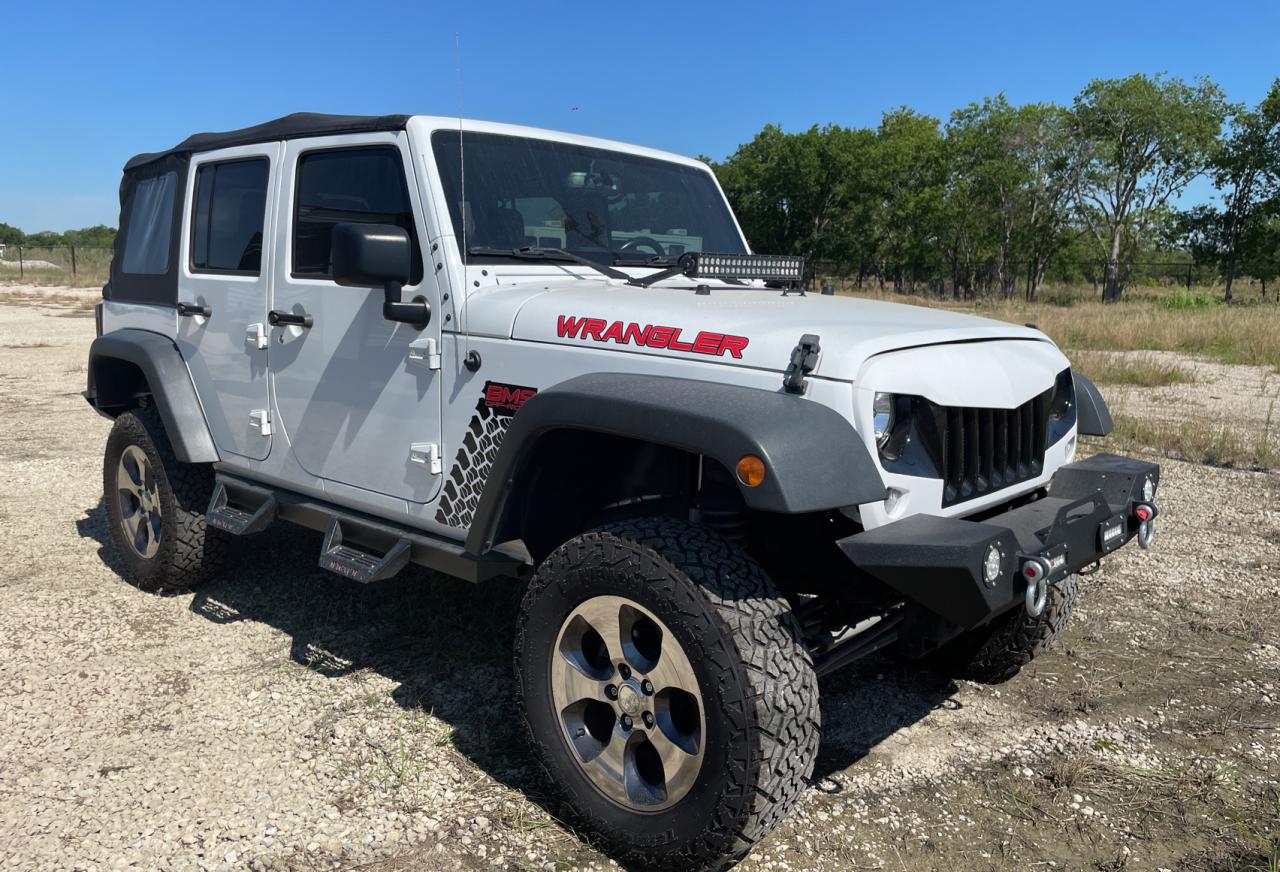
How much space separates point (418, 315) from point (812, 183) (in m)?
51.7

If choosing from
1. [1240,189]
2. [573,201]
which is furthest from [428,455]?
[1240,189]

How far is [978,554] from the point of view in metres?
2.25

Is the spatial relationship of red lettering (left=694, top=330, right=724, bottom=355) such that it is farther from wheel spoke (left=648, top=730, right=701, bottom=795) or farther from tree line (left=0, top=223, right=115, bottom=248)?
tree line (left=0, top=223, right=115, bottom=248)

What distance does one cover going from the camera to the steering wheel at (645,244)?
146 inches

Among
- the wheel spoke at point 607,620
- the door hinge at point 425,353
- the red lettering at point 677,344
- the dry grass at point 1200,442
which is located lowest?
the dry grass at point 1200,442

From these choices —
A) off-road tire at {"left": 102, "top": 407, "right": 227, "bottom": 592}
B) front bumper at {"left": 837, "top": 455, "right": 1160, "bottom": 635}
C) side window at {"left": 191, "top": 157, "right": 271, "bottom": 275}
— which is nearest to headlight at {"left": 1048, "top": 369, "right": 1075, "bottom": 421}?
front bumper at {"left": 837, "top": 455, "right": 1160, "bottom": 635}

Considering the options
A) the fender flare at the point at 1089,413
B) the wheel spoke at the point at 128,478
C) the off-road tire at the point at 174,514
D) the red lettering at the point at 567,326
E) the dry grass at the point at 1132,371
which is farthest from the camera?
the dry grass at the point at 1132,371

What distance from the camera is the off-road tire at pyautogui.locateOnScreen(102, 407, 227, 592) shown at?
182 inches

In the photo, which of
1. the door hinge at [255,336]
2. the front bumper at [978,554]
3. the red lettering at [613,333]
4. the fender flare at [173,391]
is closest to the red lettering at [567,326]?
the red lettering at [613,333]

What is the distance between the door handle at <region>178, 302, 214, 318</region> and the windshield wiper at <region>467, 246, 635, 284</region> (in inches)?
67.7

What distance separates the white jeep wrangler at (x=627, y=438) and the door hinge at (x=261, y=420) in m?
0.01

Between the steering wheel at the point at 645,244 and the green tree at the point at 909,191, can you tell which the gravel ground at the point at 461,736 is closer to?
the steering wheel at the point at 645,244

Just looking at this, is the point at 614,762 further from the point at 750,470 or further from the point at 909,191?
the point at 909,191

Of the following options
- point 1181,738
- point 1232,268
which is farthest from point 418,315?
point 1232,268
